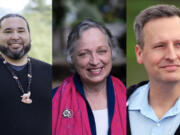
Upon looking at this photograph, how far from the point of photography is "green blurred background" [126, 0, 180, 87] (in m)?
2.02

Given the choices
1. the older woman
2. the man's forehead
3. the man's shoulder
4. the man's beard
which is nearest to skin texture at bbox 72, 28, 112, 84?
the older woman

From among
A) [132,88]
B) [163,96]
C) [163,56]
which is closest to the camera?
[163,56]

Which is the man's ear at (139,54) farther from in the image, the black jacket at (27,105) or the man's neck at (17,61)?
the man's neck at (17,61)

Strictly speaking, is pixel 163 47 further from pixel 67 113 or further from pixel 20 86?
pixel 20 86

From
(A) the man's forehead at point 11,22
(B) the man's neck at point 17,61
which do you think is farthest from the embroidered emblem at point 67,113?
(A) the man's forehead at point 11,22

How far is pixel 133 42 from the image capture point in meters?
2.01

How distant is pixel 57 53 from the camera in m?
2.12

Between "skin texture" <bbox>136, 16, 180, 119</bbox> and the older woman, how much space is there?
0.98ft

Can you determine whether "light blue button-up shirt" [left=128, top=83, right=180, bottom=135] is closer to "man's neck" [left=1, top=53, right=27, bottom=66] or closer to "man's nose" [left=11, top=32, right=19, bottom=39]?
"man's neck" [left=1, top=53, right=27, bottom=66]

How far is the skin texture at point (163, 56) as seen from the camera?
1.82 meters

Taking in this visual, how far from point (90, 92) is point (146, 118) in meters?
0.50

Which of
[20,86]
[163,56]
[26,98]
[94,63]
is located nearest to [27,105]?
[26,98]

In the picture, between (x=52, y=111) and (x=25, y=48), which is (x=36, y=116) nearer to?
(x=52, y=111)

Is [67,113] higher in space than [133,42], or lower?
lower
